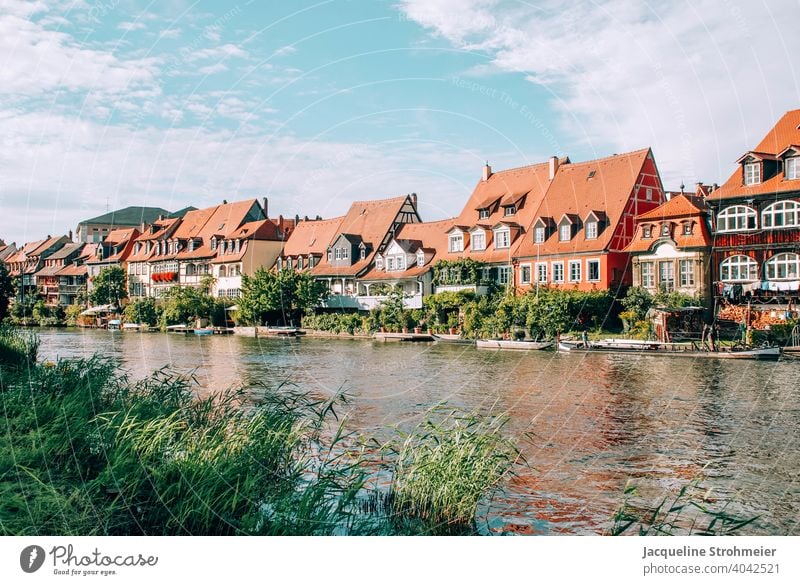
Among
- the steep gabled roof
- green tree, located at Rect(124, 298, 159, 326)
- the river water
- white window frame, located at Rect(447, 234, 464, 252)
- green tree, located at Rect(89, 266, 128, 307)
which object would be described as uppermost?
the steep gabled roof

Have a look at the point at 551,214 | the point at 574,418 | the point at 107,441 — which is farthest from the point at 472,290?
the point at 107,441

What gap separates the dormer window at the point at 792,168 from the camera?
129 feet

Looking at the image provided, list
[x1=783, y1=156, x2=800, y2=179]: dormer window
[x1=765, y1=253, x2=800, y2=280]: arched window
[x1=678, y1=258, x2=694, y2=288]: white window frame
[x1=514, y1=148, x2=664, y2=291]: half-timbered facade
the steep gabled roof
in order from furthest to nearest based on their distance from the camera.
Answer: the steep gabled roof → [x1=514, y1=148, x2=664, y2=291]: half-timbered facade → [x1=678, y1=258, x2=694, y2=288]: white window frame → [x1=765, y1=253, x2=800, y2=280]: arched window → [x1=783, y1=156, x2=800, y2=179]: dormer window

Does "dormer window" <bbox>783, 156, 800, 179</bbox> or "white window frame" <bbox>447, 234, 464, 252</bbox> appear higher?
"dormer window" <bbox>783, 156, 800, 179</bbox>

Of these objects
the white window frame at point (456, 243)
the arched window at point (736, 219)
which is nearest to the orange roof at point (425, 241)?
the white window frame at point (456, 243)

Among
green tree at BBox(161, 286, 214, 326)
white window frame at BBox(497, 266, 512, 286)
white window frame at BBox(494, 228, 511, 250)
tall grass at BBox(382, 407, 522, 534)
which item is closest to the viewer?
tall grass at BBox(382, 407, 522, 534)

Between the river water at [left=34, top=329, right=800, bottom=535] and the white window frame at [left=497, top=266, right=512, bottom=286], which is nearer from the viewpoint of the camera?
the river water at [left=34, top=329, right=800, bottom=535]

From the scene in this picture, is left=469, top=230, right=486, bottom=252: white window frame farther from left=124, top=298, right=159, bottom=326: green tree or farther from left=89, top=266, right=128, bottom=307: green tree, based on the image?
left=89, top=266, right=128, bottom=307: green tree

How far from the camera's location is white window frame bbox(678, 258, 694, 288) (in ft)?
145

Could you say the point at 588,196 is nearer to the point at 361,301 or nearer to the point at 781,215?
the point at 781,215

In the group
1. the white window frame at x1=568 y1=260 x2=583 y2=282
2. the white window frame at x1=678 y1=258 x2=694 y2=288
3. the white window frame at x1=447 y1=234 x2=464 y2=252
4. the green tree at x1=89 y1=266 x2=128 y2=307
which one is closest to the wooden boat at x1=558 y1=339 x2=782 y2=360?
the white window frame at x1=678 y1=258 x2=694 y2=288
